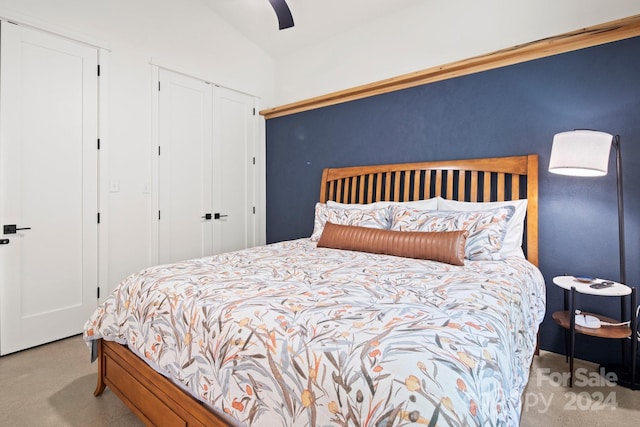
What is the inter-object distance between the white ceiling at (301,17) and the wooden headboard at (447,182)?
148 cm

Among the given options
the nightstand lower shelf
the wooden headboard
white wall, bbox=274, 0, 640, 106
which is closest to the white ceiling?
white wall, bbox=274, 0, 640, 106

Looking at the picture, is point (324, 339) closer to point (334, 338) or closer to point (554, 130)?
point (334, 338)

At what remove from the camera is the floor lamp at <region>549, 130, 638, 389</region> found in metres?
1.89

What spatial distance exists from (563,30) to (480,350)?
8.51ft

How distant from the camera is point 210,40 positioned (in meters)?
3.58

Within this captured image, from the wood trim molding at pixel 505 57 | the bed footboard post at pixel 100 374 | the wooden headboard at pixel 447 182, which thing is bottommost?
the bed footboard post at pixel 100 374

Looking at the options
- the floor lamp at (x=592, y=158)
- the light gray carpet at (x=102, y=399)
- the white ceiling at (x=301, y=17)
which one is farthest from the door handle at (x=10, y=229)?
the floor lamp at (x=592, y=158)

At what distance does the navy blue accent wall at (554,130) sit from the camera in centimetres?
212

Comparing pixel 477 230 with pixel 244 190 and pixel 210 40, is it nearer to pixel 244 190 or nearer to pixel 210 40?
pixel 244 190

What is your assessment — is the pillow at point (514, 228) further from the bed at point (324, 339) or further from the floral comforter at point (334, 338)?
the floral comforter at point (334, 338)

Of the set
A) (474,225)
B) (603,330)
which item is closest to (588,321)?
(603,330)

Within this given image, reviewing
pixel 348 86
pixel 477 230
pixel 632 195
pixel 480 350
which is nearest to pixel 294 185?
pixel 348 86

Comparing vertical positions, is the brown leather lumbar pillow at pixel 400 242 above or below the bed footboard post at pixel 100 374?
above

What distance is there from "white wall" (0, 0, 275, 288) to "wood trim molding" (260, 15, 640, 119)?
145 cm
